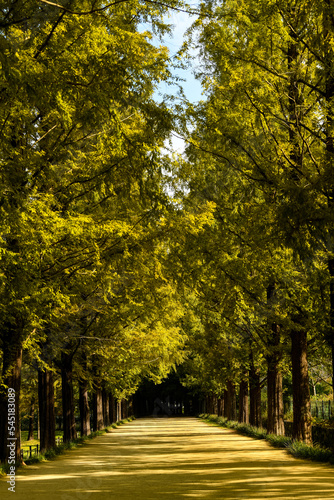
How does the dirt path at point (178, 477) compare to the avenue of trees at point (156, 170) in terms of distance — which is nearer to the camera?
the avenue of trees at point (156, 170)

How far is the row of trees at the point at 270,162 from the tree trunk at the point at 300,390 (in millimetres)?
29

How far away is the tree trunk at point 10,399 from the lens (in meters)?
13.0

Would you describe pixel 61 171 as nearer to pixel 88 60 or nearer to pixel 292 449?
pixel 88 60

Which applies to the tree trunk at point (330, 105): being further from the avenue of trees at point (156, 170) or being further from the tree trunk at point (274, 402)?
the tree trunk at point (274, 402)

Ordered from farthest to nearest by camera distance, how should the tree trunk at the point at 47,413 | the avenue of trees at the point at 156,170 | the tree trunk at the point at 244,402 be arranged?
the tree trunk at the point at 244,402 < the tree trunk at the point at 47,413 < the avenue of trees at the point at 156,170

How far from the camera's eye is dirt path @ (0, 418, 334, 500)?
8273mm

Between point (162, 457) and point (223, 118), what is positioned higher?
point (223, 118)

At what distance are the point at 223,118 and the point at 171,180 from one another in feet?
5.88

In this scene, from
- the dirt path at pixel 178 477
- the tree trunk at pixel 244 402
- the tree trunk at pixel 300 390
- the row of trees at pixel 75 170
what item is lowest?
the tree trunk at pixel 244 402

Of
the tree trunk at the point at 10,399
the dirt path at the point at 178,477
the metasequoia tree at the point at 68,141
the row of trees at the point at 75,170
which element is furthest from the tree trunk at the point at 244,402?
the tree trunk at the point at 10,399

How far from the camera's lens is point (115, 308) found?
54.7ft

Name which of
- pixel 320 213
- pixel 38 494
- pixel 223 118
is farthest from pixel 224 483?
pixel 223 118

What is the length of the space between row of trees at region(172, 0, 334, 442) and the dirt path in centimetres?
253

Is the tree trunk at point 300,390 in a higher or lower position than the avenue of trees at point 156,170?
lower
